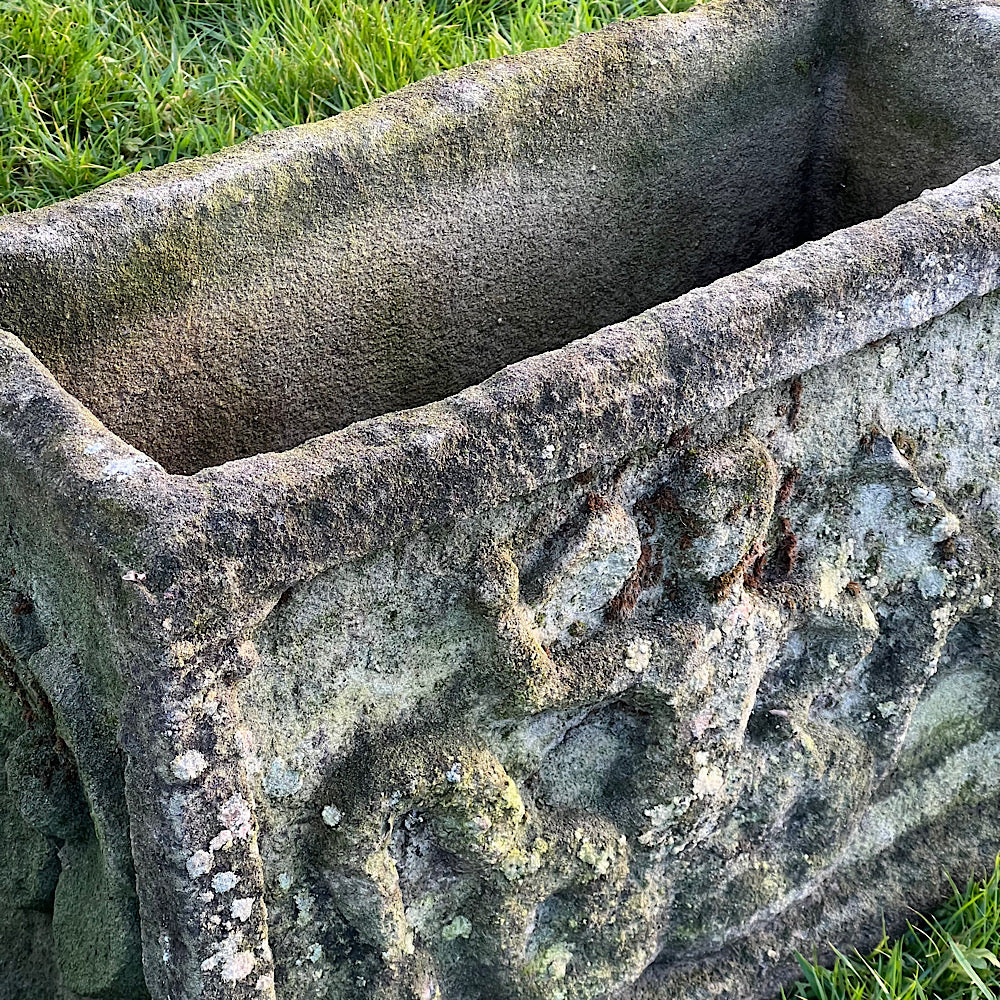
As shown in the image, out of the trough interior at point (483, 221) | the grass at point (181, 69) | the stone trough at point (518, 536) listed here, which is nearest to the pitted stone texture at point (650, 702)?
the stone trough at point (518, 536)

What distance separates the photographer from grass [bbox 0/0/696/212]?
6.94 ft

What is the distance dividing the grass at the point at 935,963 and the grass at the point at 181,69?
142 centimetres

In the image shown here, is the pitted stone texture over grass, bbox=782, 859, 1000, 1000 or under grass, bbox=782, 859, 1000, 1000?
over

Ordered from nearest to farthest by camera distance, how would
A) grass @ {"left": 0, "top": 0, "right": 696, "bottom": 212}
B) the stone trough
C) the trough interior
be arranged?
1. the stone trough
2. the trough interior
3. grass @ {"left": 0, "top": 0, "right": 696, "bottom": 212}

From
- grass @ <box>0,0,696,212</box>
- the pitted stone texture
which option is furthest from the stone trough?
grass @ <box>0,0,696,212</box>

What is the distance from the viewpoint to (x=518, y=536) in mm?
1093

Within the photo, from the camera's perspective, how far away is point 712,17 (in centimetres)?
164

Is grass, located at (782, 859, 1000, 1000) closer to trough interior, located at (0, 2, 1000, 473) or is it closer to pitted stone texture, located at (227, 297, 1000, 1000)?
pitted stone texture, located at (227, 297, 1000, 1000)

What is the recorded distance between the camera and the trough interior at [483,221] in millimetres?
1401

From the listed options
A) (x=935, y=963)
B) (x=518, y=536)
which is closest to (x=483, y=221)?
(x=518, y=536)

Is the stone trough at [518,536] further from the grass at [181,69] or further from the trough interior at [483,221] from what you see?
the grass at [181,69]

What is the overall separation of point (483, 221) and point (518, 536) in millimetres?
603

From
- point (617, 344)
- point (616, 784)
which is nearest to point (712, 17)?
point (617, 344)

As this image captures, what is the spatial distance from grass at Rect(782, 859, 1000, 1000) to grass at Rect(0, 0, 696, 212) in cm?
142
